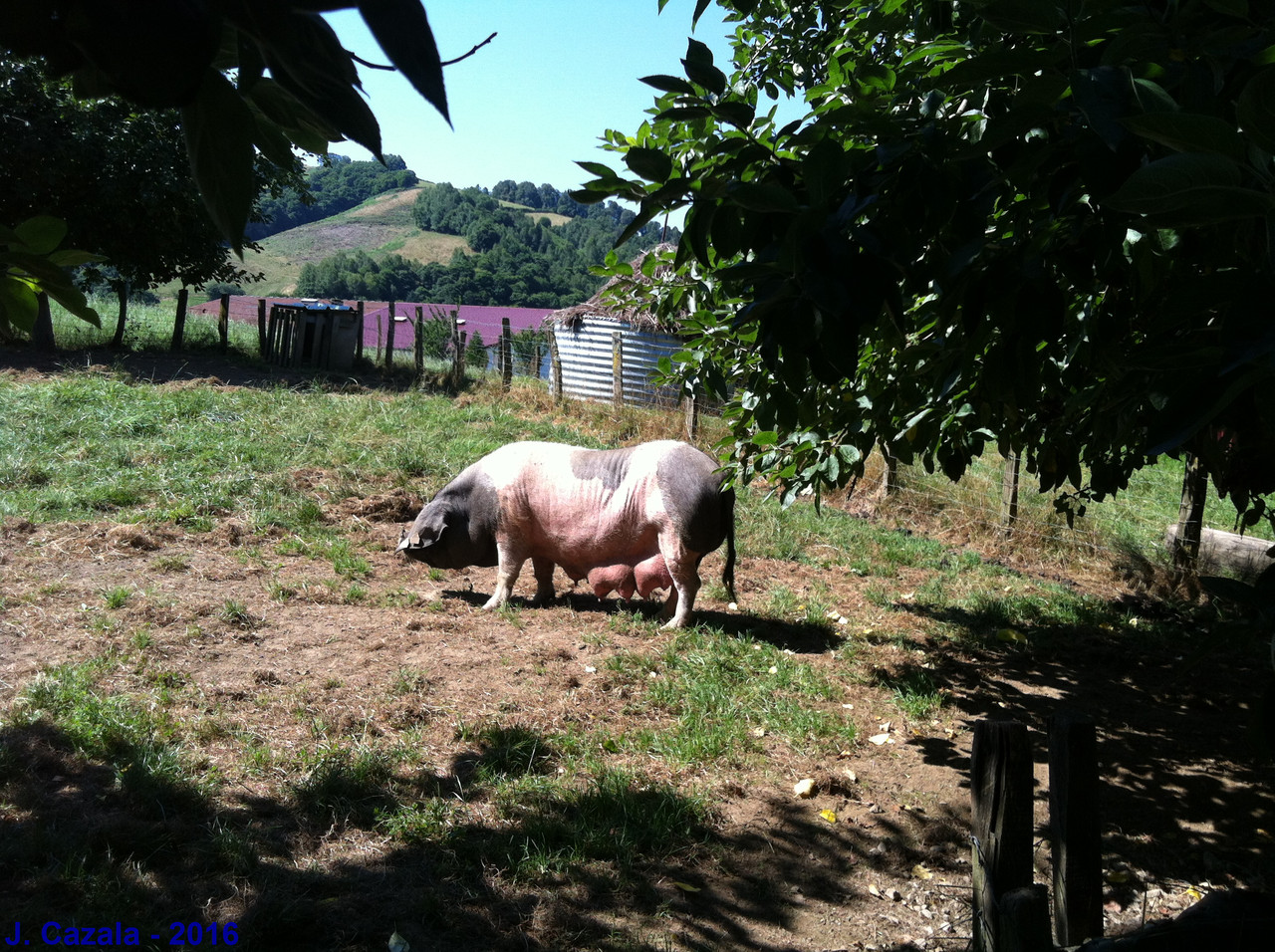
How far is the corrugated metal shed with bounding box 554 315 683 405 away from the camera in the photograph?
53.6 ft

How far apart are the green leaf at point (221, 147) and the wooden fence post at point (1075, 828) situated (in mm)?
2049

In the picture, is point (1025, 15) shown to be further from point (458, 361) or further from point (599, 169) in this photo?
point (458, 361)

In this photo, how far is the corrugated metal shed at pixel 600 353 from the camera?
16.3 m

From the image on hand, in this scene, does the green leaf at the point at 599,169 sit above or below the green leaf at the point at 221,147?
above

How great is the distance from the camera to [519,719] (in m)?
4.79

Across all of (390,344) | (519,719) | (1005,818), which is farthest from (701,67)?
(390,344)

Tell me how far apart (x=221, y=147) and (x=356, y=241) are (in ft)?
191

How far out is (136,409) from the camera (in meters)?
10.9

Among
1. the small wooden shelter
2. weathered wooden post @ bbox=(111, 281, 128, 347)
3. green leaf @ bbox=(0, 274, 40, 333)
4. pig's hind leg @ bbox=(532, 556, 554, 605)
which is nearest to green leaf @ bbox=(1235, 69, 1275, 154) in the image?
green leaf @ bbox=(0, 274, 40, 333)

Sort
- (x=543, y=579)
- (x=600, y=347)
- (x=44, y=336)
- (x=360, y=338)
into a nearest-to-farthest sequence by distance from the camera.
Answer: (x=543, y=579) → (x=44, y=336) → (x=600, y=347) → (x=360, y=338)

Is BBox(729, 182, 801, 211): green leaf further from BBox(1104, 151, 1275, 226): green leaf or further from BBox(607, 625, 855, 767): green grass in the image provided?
BBox(607, 625, 855, 767): green grass

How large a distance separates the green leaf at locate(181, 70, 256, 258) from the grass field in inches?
84.1

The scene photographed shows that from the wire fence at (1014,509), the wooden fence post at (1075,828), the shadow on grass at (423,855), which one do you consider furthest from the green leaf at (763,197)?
the wire fence at (1014,509)

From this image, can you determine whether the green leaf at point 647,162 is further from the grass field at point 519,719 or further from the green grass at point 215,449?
the green grass at point 215,449
